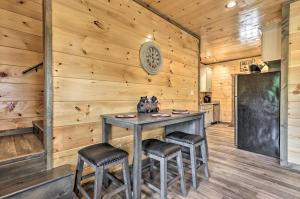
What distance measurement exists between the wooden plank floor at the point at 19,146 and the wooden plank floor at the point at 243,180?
1231 mm

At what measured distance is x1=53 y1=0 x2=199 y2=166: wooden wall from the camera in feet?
5.46

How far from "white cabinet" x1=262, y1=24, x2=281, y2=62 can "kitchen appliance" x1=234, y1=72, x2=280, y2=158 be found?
1.18 ft

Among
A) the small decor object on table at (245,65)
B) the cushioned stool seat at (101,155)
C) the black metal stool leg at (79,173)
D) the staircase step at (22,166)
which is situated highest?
the small decor object on table at (245,65)

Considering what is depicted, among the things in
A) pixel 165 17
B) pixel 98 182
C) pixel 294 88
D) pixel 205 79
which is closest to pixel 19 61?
pixel 98 182

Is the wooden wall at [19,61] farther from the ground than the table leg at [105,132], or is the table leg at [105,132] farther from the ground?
the wooden wall at [19,61]

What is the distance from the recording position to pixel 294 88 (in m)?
2.45

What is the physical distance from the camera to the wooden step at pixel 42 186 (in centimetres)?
119

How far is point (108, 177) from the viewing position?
5.96ft

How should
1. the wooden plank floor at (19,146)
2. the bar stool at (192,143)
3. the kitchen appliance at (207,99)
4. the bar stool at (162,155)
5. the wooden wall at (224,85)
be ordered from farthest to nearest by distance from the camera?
the kitchen appliance at (207,99)
the wooden wall at (224,85)
the bar stool at (192,143)
the bar stool at (162,155)
the wooden plank floor at (19,146)

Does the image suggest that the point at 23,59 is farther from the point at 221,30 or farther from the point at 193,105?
the point at 221,30

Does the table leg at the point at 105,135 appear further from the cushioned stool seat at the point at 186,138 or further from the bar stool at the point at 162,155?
the cushioned stool seat at the point at 186,138

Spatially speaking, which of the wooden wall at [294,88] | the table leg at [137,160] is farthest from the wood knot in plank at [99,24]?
the wooden wall at [294,88]

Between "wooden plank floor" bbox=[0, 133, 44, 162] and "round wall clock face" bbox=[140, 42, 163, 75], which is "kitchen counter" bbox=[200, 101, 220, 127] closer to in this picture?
"round wall clock face" bbox=[140, 42, 163, 75]

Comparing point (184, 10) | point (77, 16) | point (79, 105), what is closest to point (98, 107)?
point (79, 105)
